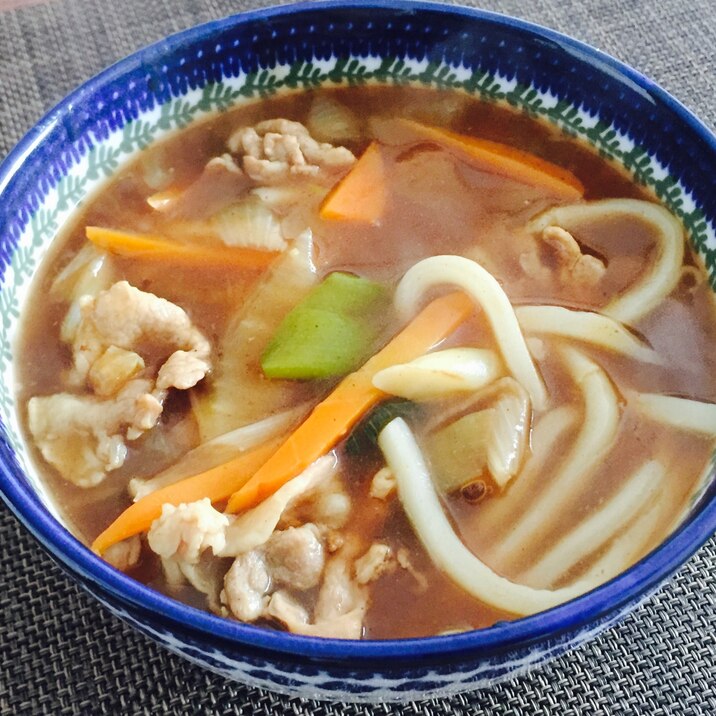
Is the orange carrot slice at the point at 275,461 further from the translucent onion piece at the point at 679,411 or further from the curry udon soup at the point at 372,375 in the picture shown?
the translucent onion piece at the point at 679,411

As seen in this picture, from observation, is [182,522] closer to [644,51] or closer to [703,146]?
[703,146]

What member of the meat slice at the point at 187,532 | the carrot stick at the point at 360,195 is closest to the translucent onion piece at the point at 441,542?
the meat slice at the point at 187,532

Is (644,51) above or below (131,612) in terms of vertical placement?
above

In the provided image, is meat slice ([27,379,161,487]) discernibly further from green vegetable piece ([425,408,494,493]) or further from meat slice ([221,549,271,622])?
green vegetable piece ([425,408,494,493])

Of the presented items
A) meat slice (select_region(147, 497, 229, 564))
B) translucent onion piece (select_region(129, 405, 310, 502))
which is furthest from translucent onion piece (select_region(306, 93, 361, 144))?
meat slice (select_region(147, 497, 229, 564))

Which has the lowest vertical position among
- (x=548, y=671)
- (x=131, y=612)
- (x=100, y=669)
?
(x=100, y=669)

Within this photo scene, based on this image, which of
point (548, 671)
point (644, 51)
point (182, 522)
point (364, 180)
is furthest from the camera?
point (644, 51)

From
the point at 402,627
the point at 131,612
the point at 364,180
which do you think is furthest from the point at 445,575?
the point at 364,180
